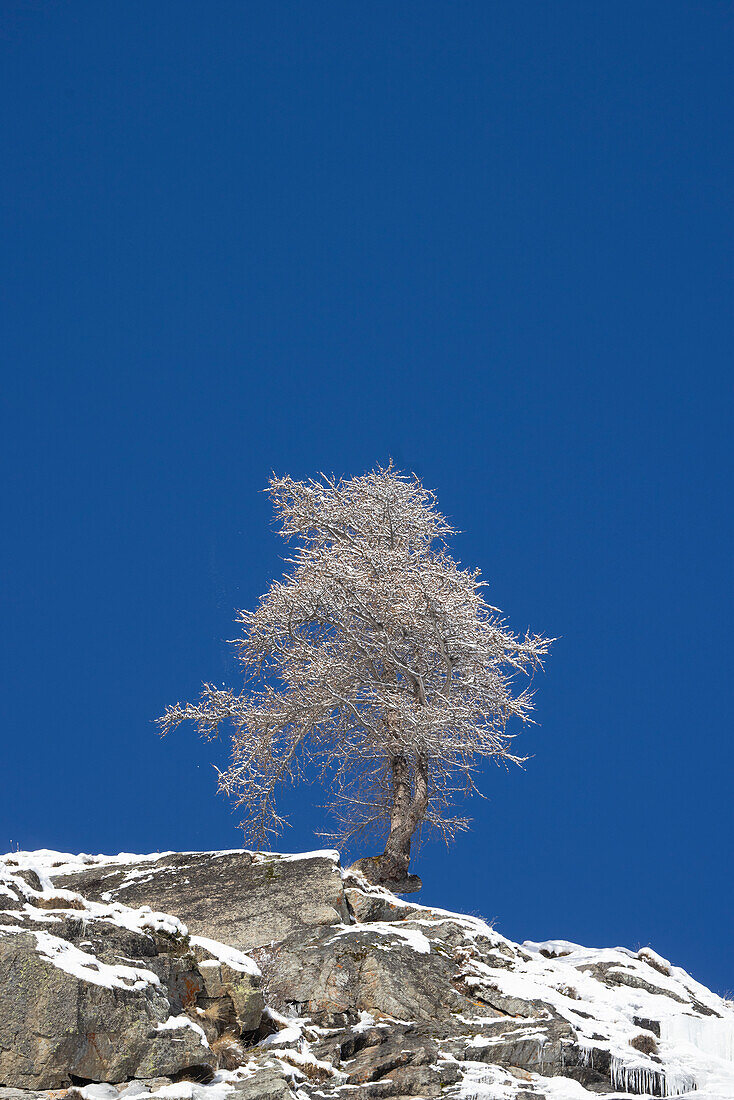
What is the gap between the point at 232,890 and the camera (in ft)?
54.9

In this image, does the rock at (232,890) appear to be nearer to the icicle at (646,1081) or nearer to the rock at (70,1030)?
the rock at (70,1030)

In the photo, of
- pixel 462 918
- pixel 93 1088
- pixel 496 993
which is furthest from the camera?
pixel 462 918

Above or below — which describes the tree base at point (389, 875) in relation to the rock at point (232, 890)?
above

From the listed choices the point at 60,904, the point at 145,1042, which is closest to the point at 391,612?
the point at 60,904

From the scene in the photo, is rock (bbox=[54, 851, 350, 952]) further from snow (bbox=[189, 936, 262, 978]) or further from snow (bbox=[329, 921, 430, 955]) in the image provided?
snow (bbox=[189, 936, 262, 978])

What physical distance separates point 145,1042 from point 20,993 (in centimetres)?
147

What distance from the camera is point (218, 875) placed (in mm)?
17422

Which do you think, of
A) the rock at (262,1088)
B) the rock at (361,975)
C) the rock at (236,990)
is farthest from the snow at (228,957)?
the rock at (262,1088)

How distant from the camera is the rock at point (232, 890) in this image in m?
15.6

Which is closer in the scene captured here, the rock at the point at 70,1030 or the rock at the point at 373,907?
the rock at the point at 70,1030

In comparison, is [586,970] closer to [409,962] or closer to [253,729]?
[409,962]

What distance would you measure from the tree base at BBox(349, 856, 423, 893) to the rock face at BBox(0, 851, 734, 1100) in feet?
12.7

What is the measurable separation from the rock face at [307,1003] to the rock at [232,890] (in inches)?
1.5

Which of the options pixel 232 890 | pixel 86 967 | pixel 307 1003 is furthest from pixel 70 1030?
pixel 232 890
